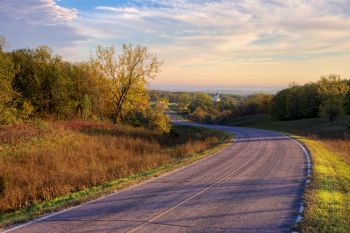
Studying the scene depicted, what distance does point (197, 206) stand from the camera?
11008mm

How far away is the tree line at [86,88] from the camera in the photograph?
4503cm

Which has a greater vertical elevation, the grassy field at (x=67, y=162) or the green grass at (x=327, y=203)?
the green grass at (x=327, y=203)

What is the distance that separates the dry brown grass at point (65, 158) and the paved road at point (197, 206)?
3.68 meters

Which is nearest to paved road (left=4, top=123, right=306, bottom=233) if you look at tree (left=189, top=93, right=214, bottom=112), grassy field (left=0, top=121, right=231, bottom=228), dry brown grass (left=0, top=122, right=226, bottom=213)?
grassy field (left=0, top=121, right=231, bottom=228)

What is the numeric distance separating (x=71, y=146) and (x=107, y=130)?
1059 centimetres

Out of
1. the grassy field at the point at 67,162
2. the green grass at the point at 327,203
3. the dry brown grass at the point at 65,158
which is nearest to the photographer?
the green grass at the point at 327,203

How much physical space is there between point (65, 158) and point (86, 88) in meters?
25.7

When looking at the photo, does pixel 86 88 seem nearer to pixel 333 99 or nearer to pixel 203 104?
pixel 333 99

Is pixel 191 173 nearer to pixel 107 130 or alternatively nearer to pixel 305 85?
pixel 107 130

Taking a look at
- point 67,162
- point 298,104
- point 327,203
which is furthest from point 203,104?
point 327,203

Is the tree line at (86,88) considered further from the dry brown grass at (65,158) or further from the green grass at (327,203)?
the green grass at (327,203)

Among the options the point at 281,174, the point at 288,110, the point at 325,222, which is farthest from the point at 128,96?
the point at 288,110

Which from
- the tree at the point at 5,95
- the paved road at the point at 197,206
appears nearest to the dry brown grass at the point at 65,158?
the tree at the point at 5,95

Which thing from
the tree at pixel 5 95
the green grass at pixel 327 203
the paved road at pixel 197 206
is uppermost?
the tree at pixel 5 95
